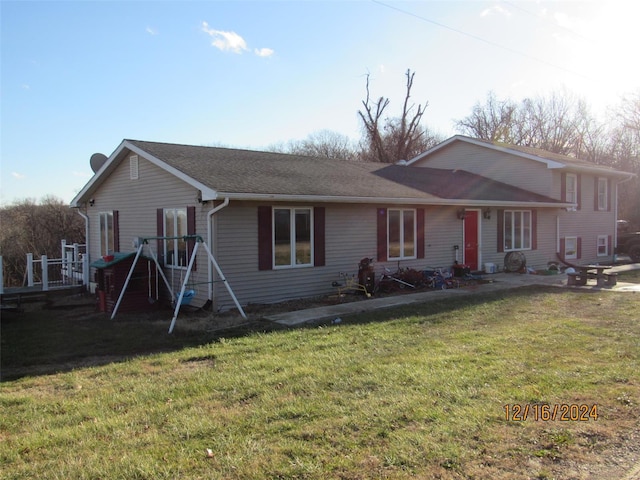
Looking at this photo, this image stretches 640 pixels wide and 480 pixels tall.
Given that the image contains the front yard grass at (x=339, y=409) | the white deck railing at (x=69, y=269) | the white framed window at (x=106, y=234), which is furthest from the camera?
the white framed window at (x=106, y=234)

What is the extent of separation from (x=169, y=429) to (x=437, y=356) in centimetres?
343

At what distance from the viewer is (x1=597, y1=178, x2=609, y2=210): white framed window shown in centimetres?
2116

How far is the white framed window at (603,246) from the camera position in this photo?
2116 centimetres

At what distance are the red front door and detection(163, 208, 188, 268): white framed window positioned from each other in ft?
27.7

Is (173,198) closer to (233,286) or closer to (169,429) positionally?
(233,286)

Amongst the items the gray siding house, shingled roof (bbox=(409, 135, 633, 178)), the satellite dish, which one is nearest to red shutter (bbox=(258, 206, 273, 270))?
the gray siding house

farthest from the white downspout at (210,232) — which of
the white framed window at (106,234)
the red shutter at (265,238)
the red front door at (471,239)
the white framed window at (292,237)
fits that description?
the red front door at (471,239)

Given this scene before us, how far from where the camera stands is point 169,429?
13.5 feet

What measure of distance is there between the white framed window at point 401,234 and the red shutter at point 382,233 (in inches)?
5.9

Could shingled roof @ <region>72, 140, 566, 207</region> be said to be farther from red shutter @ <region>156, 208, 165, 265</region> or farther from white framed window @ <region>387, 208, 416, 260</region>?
red shutter @ <region>156, 208, 165, 265</region>

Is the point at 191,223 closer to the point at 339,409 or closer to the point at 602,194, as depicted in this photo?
the point at 339,409

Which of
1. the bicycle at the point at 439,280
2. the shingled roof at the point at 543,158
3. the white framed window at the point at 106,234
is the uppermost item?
the shingled roof at the point at 543,158

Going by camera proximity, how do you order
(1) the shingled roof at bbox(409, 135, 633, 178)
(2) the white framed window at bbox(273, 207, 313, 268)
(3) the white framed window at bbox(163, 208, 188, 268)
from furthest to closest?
1. (1) the shingled roof at bbox(409, 135, 633, 178)
2. (3) the white framed window at bbox(163, 208, 188, 268)
3. (2) the white framed window at bbox(273, 207, 313, 268)
